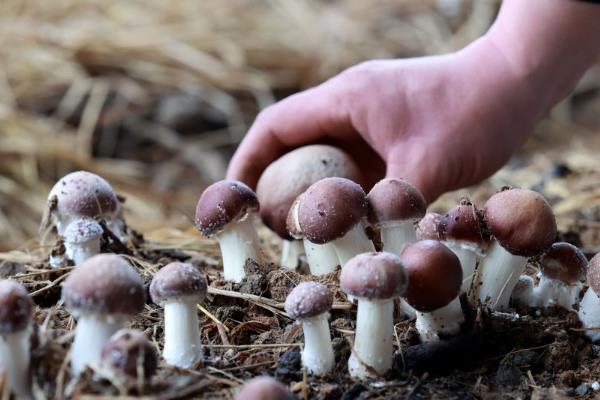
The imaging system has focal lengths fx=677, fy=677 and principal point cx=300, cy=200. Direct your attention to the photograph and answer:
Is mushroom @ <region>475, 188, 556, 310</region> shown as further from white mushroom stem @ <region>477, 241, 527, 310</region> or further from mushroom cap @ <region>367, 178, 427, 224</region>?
mushroom cap @ <region>367, 178, 427, 224</region>

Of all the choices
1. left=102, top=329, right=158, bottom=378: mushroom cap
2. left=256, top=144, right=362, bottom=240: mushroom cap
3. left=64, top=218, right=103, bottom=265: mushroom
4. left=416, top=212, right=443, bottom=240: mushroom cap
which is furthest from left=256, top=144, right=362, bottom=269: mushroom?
left=102, top=329, right=158, bottom=378: mushroom cap

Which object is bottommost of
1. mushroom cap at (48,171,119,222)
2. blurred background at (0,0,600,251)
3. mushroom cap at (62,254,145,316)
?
mushroom cap at (62,254,145,316)

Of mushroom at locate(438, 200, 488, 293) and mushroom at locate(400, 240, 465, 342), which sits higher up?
mushroom at locate(438, 200, 488, 293)

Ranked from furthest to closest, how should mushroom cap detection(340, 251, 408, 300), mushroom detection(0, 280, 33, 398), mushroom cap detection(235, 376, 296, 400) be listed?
1. mushroom cap detection(340, 251, 408, 300)
2. mushroom detection(0, 280, 33, 398)
3. mushroom cap detection(235, 376, 296, 400)

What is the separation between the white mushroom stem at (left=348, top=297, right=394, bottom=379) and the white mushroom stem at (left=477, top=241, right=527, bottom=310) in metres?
0.51

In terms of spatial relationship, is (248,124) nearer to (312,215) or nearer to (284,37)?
(284,37)

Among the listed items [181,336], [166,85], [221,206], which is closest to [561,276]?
[221,206]

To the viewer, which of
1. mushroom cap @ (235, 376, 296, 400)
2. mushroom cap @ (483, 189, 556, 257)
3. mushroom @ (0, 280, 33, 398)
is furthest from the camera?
mushroom cap @ (483, 189, 556, 257)

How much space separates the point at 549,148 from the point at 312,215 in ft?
18.0

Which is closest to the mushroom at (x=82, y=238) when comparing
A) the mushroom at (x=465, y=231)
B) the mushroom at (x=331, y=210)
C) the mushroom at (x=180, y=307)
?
the mushroom at (x=180, y=307)

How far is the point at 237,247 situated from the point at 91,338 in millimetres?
915

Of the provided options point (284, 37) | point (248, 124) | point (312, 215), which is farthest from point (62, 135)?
point (312, 215)

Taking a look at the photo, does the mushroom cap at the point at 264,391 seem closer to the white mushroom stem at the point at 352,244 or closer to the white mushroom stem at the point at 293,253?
the white mushroom stem at the point at 352,244

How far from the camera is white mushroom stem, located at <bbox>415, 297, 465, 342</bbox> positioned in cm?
212
